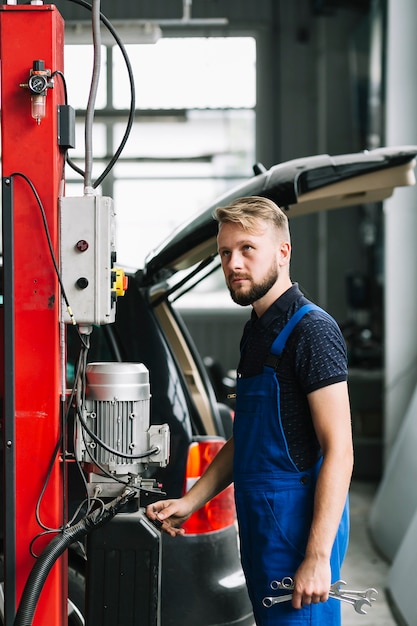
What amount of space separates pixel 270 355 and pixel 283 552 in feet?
1.54

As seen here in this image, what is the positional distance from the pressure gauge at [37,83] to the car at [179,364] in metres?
0.77

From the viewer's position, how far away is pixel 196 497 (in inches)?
87.1

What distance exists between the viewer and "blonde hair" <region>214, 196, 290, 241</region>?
1979 millimetres

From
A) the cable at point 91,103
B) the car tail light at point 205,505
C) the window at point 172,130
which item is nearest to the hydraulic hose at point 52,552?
the car tail light at point 205,505

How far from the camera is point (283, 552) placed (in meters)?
1.91

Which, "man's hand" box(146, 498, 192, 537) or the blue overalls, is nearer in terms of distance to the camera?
the blue overalls

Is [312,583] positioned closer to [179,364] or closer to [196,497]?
[196,497]

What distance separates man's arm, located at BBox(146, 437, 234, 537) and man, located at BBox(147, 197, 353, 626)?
0.18 m

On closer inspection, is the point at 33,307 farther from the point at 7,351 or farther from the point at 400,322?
the point at 400,322

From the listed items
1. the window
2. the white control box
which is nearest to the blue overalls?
the white control box

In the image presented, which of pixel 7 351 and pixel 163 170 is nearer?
pixel 7 351

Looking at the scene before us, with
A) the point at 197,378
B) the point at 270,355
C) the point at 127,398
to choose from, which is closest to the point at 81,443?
the point at 127,398

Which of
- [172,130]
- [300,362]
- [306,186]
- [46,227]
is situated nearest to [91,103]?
[46,227]

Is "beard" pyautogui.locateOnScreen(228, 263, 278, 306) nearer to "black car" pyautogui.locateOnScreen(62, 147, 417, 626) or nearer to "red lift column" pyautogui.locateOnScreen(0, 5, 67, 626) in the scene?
"red lift column" pyautogui.locateOnScreen(0, 5, 67, 626)
